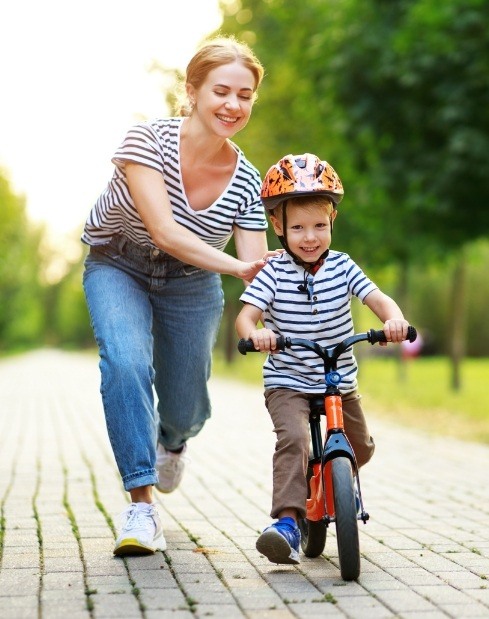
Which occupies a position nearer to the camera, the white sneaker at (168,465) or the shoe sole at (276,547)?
the shoe sole at (276,547)

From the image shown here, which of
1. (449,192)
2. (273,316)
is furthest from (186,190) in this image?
(449,192)

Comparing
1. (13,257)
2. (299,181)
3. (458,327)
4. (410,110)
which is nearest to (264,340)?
(299,181)

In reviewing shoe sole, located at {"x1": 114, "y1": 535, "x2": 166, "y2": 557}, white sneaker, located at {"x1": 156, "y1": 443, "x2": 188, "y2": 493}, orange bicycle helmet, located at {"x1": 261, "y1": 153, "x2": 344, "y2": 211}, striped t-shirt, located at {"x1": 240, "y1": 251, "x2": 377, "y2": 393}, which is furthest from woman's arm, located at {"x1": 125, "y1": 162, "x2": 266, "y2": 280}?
white sneaker, located at {"x1": 156, "y1": 443, "x2": 188, "y2": 493}

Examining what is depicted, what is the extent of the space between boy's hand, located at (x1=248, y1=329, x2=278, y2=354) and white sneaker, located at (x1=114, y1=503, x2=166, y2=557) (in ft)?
3.54

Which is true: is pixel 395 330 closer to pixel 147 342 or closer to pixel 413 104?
pixel 147 342

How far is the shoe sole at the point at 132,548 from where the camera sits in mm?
4727

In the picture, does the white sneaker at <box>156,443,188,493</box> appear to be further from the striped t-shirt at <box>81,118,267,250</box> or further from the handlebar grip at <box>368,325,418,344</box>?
the handlebar grip at <box>368,325,418,344</box>

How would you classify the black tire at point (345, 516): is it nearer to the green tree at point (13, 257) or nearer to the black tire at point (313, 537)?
the black tire at point (313, 537)

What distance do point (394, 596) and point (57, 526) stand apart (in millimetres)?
2221

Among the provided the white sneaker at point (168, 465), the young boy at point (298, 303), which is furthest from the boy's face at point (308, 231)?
the white sneaker at point (168, 465)

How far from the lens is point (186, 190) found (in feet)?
16.1

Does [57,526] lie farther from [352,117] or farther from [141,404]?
[352,117]

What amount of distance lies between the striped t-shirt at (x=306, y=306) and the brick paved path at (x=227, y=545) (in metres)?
0.80

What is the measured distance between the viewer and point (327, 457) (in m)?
4.34
